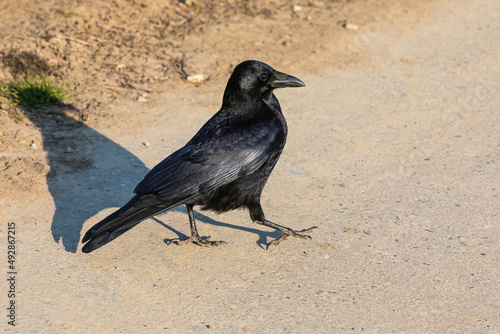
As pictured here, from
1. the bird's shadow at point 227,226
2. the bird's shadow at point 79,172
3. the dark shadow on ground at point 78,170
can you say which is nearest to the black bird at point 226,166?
the bird's shadow at point 227,226

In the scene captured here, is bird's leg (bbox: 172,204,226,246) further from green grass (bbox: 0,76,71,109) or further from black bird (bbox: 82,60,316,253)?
green grass (bbox: 0,76,71,109)

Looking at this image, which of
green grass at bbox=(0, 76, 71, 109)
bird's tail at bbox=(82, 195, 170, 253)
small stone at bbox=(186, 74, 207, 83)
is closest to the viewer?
bird's tail at bbox=(82, 195, 170, 253)

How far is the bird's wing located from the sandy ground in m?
0.60

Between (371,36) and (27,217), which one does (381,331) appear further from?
(371,36)

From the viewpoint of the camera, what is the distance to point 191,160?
4594 mm

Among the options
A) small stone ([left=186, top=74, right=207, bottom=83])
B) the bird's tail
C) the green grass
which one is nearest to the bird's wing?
the bird's tail

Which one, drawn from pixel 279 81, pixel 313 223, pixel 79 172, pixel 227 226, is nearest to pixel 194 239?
pixel 227 226

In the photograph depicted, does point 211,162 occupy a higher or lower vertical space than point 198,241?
higher

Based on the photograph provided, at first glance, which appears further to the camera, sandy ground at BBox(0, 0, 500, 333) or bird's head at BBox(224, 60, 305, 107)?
bird's head at BBox(224, 60, 305, 107)

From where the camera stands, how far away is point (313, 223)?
17.0 ft

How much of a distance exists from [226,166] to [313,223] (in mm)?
1059

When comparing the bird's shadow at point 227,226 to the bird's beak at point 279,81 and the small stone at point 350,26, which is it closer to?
the bird's beak at point 279,81

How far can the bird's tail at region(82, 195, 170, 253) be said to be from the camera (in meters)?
4.34

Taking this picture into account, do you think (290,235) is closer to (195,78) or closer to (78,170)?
(78,170)
